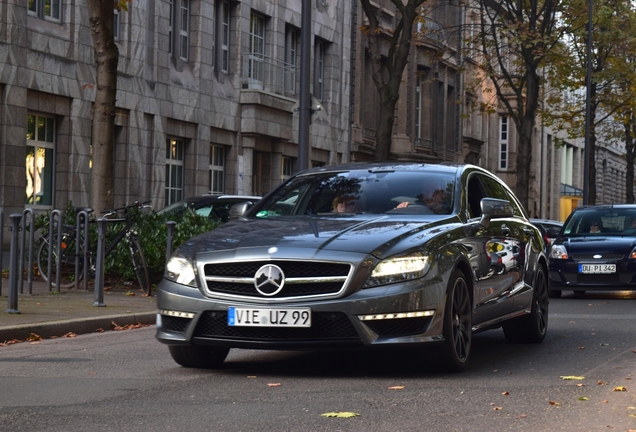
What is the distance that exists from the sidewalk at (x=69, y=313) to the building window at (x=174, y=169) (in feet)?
50.4

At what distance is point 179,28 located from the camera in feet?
106

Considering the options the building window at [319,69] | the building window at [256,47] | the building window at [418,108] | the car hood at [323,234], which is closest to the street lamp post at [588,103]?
the building window at [319,69]

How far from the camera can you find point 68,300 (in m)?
14.9

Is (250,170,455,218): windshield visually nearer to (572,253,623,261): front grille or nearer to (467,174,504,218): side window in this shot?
(467,174,504,218): side window

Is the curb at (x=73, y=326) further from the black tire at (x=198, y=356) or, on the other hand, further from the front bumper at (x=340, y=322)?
the front bumper at (x=340, y=322)

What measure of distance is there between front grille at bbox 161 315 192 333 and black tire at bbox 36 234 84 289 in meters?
7.99

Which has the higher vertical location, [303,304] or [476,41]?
[476,41]

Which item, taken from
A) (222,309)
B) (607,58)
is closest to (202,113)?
(607,58)

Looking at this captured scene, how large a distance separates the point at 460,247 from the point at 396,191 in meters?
0.91

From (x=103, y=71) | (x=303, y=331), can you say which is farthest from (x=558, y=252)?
(x=303, y=331)

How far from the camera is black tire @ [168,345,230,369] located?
29.7ft

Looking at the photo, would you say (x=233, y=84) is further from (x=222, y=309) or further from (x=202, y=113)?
(x=222, y=309)

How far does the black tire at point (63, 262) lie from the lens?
1678cm

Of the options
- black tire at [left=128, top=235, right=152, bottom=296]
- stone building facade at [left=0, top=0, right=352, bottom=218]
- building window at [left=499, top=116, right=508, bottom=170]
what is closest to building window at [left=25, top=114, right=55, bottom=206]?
stone building facade at [left=0, top=0, right=352, bottom=218]
